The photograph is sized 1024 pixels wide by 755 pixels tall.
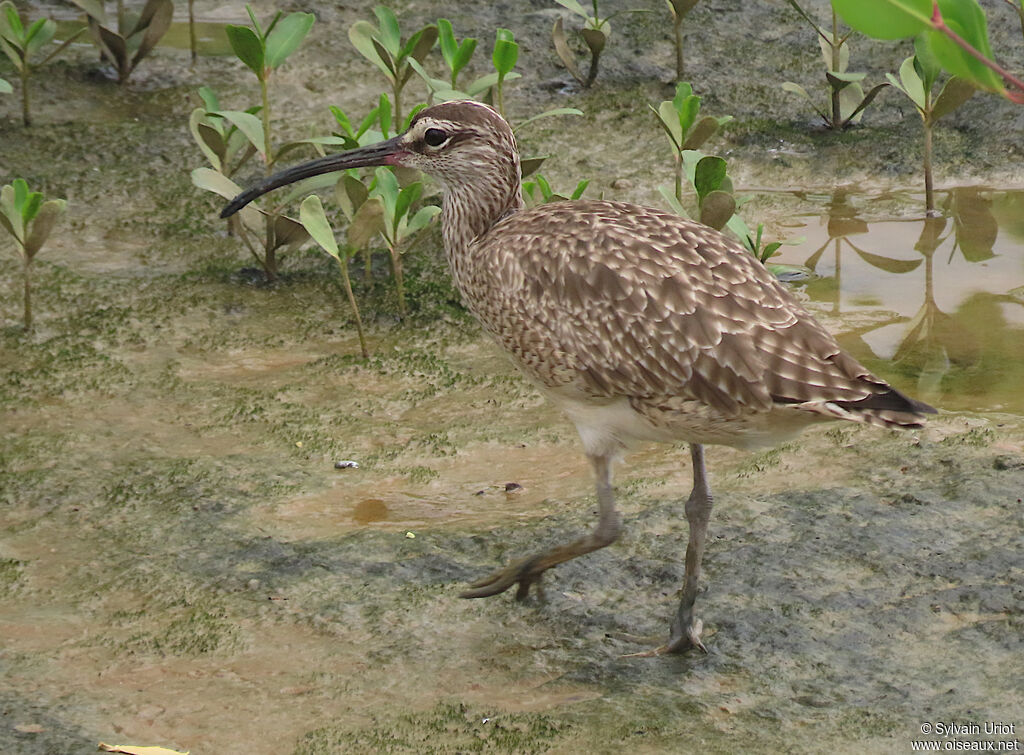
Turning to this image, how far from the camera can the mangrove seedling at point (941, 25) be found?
2.00m

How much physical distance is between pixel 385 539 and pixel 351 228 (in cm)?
185

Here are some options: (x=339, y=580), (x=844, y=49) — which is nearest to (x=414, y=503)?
(x=339, y=580)

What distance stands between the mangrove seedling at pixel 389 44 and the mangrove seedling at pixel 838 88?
222 centimetres

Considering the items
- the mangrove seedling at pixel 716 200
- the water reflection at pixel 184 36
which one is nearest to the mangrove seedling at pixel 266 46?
A: the mangrove seedling at pixel 716 200

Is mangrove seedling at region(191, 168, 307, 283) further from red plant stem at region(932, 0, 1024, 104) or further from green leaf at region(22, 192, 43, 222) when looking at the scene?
red plant stem at region(932, 0, 1024, 104)

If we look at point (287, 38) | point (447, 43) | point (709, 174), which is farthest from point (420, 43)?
point (709, 174)

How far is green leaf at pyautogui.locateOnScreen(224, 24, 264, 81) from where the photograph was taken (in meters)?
6.50

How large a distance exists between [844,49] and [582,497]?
4.34 meters

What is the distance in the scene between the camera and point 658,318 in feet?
13.5

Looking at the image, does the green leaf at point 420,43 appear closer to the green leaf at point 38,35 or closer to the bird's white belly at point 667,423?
the green leaf at point 38,35

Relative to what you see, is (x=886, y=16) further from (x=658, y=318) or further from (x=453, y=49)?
(x=453, y=49)

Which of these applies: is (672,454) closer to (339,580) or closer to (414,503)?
(414,503)

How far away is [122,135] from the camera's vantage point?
8.04 meters

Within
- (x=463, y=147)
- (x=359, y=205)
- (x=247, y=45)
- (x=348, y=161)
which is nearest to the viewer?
(x=463, y=147)
